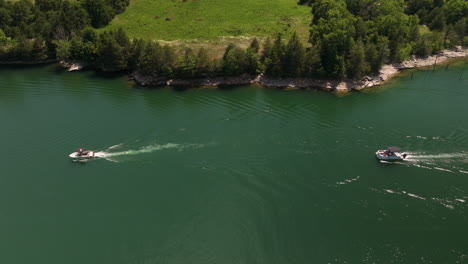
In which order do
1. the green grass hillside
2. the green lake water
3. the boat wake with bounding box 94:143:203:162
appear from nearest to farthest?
the green lake water < the boat wake with bounding box 94:143:203:162 < the green grass hillside

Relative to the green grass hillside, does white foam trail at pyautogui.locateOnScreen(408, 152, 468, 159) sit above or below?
below

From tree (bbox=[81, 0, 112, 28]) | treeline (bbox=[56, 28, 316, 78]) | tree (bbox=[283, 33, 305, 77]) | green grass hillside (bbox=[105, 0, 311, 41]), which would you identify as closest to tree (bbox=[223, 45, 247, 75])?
treeline (bbox=[56, 28, 316, 78])

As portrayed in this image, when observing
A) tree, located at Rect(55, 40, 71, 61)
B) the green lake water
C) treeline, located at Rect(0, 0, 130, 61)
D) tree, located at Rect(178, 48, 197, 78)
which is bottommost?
the green lake water

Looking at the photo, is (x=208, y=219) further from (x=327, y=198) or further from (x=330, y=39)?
(x=330, y=39)

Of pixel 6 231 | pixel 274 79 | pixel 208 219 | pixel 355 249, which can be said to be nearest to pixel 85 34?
pixel 274 79

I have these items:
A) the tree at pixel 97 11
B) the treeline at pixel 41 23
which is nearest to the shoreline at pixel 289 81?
the treeline at pixel 41 23

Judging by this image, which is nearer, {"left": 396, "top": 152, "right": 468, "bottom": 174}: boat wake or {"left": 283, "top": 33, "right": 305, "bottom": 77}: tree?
{"left": 396, "top": 152, "right": 468, "bottom": 174}: boat wake

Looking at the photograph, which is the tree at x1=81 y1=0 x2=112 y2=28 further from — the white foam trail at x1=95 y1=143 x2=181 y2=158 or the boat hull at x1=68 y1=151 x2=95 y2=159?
the white foam trail at x1=95 y1=143 x2=181 y2=158

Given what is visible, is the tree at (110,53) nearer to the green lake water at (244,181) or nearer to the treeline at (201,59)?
the treeline at (201,59)
